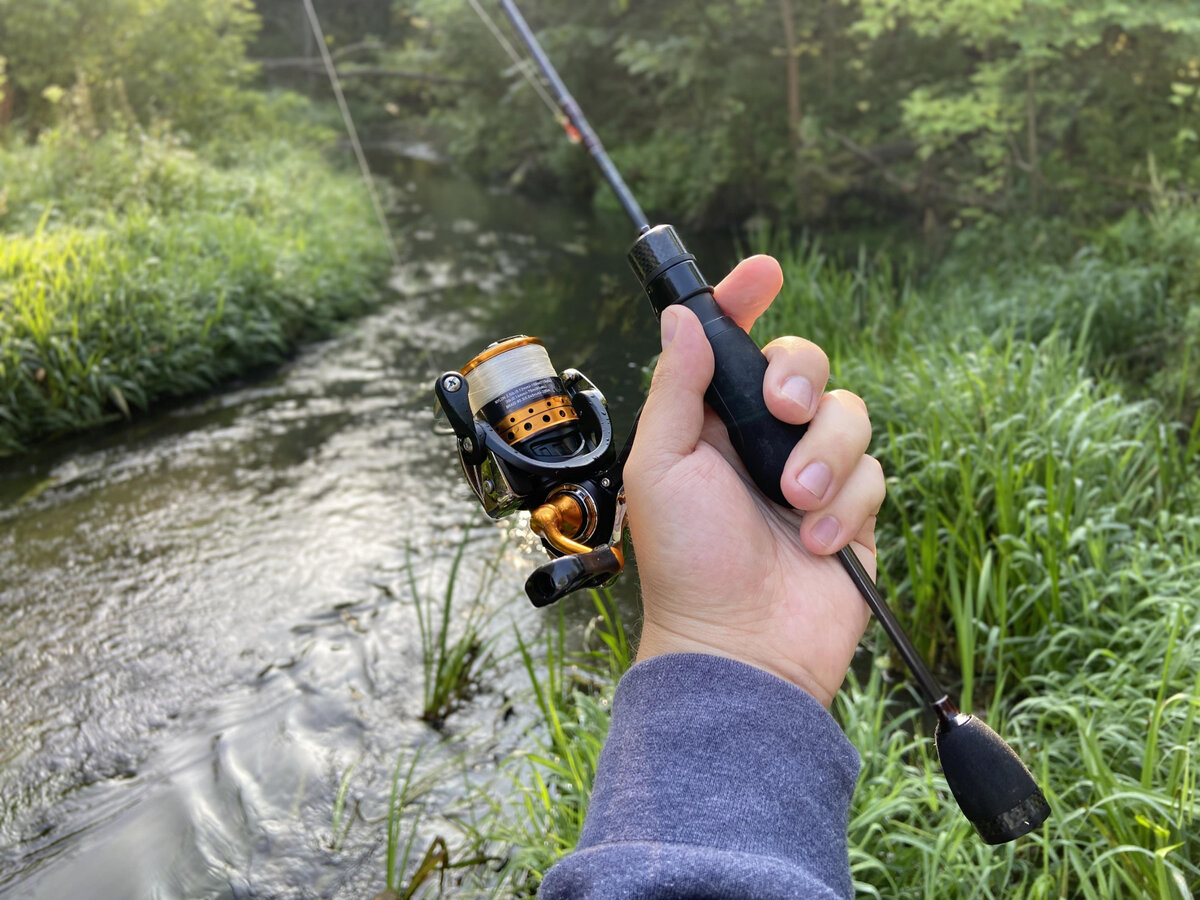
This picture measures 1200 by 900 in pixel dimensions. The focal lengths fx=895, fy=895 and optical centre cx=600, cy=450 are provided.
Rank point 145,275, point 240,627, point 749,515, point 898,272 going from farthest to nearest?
point 898,272 < point 145,275 < point 240,627 < point 749,515

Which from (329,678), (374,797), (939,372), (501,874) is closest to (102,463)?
(329,678)

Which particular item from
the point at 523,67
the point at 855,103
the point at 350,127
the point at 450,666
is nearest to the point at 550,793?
the point at 450,666

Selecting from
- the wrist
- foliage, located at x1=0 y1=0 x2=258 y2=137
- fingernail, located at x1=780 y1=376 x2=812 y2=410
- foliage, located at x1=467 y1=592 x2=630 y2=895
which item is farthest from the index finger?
foliage, located at x1=0 y1=0 x2=258 y2=137

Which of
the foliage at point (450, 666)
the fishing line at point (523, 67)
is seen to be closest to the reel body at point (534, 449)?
the fishing line at point (523, 67)

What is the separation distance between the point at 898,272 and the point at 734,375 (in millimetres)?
7407

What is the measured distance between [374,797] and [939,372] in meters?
2.89

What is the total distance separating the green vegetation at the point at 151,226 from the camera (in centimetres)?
562

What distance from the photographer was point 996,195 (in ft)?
27.2

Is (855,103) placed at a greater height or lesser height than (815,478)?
lesser

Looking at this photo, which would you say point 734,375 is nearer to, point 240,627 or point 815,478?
point 815,478

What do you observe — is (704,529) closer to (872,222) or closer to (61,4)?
(872,222)

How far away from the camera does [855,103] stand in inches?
420

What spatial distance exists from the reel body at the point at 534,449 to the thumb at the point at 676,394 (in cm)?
13

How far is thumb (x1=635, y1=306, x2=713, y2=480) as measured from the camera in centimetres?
118
